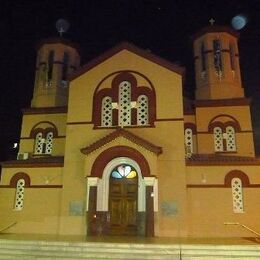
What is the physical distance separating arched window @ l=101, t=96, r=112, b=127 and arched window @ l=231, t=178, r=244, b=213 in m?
6.86

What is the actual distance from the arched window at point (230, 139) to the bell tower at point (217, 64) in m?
2.19

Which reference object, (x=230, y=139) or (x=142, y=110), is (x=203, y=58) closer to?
(x=230, y=139)

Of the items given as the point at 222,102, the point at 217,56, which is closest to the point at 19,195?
the point at 222,102

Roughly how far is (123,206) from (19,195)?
224 inches

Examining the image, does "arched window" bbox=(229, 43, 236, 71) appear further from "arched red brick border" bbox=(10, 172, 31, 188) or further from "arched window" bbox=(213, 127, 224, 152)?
"arched red brick border" bbox=(10, 172, 31, 188)

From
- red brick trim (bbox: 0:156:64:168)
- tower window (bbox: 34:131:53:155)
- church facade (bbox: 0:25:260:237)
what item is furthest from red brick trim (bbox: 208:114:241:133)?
tower window (bbox: 34:131:53:155)

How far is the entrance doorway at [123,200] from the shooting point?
52.7ft

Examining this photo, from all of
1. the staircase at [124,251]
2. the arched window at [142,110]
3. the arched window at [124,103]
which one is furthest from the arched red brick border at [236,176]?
the arched window at [124,103]

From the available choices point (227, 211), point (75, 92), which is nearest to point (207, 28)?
point (75, 92)

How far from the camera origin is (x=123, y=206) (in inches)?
645

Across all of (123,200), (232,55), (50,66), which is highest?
(232,55)

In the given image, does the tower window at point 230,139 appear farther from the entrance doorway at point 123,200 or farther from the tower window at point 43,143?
the tower window at point 43,143

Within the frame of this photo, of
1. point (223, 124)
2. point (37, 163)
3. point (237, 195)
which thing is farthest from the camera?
point (223, 124)

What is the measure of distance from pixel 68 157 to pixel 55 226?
346 centimetres
